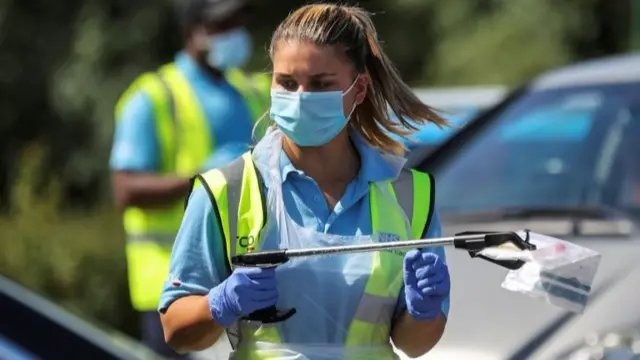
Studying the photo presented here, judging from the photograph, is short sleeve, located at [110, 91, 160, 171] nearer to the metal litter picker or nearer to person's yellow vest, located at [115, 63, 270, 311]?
person's yellow vest, located at [115, 63, 270, 311]

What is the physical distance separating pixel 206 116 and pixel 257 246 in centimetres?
236

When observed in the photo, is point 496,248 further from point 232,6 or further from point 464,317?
point 232,6

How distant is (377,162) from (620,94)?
2587 mm

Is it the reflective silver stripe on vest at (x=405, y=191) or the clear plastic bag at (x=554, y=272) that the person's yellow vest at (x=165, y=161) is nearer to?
the reflective silver stripe on vest at (x=405, y=191)

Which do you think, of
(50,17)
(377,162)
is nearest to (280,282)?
(377,162)

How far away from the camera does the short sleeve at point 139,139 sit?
16.1 feet

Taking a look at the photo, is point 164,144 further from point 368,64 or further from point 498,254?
point 498,254

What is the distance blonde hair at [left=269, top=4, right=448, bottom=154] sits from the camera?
2.73 metres

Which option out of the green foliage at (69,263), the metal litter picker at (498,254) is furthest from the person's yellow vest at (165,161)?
the green foliage at (69,263)

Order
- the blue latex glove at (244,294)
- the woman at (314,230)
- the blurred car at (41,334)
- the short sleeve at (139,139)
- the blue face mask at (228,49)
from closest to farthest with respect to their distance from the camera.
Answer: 1. the blue latex glove at (244,294)
2. the woman at (314,230)
3. the blurred car at (41,334)
4. the short sleeve at (139,139)
5. the blue face mask at (228,49)

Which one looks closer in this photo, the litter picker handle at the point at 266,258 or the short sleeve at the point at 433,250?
the litter picker handle at the point at 266,258

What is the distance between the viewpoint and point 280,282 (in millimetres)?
2629

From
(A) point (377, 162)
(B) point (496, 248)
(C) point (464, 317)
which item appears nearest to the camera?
(B) point (496, 248)

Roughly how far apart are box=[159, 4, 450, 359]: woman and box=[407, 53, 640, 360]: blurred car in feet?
3.51
